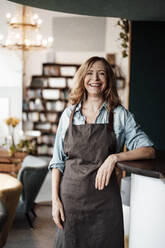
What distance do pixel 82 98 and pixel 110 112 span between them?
222 millimetres

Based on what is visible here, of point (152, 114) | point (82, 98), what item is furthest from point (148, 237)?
point (152, 114)

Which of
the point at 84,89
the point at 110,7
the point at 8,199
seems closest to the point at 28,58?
the point at 8,199

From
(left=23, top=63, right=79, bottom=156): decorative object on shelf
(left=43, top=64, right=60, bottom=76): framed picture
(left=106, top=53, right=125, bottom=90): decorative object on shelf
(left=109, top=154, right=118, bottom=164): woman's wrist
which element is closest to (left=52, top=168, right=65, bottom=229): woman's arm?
(left=109, top=154, right=118, bottom=164): woman's wrist

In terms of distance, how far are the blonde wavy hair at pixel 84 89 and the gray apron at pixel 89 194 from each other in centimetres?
10

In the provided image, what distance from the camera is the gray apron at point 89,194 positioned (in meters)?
2.25

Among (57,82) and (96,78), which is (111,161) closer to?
(96,78)

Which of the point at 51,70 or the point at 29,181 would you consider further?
the point at 51,70

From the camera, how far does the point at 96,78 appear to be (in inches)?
89.6

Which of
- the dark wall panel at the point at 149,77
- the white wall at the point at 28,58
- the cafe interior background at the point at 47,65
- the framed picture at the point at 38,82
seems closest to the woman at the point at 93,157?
the dark wall panel at the point at 149,77

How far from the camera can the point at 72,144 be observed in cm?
228

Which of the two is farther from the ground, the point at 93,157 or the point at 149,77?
the point at 149,77

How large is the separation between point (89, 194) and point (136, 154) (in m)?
0.34

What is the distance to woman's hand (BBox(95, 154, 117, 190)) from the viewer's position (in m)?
2.16

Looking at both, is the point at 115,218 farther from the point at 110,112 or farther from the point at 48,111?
the point at 48,111
